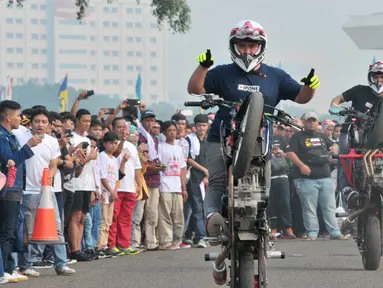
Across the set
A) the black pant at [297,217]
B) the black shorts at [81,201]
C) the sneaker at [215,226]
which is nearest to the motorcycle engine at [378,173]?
the black shorts at [81,201]

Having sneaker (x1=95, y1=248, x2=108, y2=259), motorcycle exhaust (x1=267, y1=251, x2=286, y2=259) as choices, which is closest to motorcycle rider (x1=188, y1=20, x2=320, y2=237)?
motorcycle exhaust (x1=267, y1=251, x2=286, y2=259)

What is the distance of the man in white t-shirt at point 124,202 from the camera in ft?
54.8

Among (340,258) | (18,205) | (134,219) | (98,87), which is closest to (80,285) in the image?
(18,205)

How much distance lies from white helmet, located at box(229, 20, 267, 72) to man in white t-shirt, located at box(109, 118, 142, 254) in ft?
24.7

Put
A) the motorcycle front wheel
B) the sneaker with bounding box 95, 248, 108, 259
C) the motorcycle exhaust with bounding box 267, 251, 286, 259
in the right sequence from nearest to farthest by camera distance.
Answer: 1. the motorcycle front wheel
2. the motorcycle exhaust with bounding box 267, 251, 286, 259
3. the sneaker with bounding box 95, 248, 108, 259

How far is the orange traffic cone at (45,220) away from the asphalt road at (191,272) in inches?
16.2

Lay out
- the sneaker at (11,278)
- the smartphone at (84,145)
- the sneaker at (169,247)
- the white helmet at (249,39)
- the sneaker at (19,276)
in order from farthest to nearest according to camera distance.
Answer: the sneaker at (169,247)
the smartphone at (84,145)
the sneaker at (19,276)
the sneaker at (11,278)
the white helmet at (249,39)

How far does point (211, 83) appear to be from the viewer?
940 centimetres

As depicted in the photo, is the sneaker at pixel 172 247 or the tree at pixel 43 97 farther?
the tree at pixel 43 97

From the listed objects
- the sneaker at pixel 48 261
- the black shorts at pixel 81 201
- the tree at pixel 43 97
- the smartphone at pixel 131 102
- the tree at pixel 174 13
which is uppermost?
the tree at pixel 43 97

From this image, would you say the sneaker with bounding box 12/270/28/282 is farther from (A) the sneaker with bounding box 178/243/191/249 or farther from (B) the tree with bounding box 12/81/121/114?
(B) the tree with bounding box 12/81/121/114

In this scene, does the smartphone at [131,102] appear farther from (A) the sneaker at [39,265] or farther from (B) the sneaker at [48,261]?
(A) the sneaker at [39,265]

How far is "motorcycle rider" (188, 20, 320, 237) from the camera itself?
29.8ft

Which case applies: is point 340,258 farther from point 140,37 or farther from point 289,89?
→ point 140,37
